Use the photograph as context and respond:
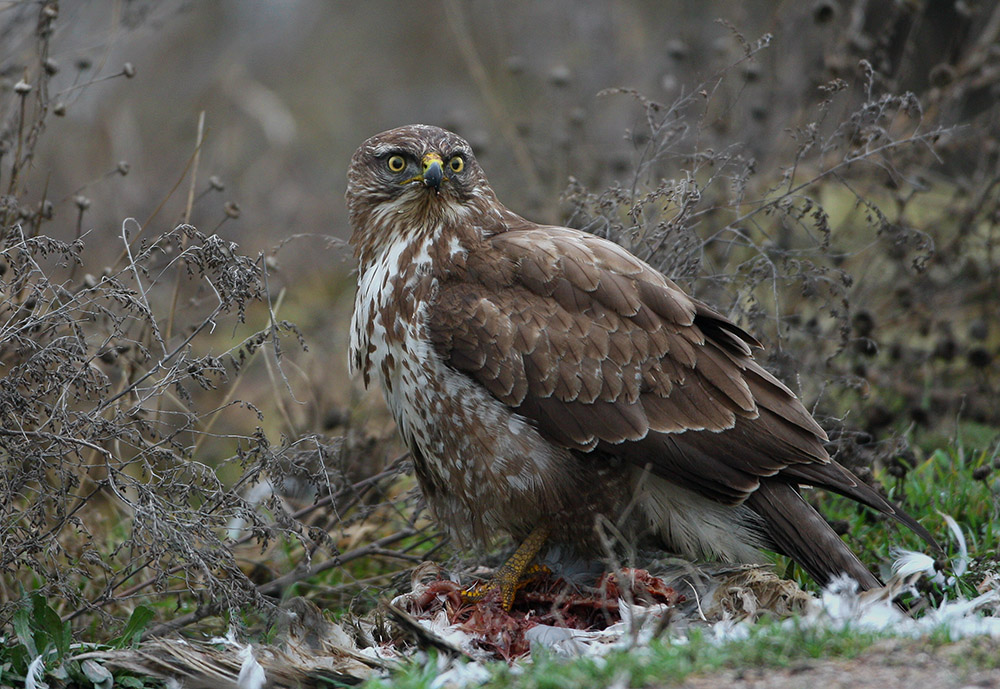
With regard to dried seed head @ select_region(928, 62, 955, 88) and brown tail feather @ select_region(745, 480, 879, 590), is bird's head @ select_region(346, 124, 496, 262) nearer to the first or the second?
brown tail feather @ select_region(745, 480, 879, 590)

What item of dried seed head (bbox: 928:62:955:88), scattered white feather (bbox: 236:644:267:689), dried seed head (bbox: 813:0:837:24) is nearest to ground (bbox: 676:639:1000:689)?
scattered white feather (bbox: 236:644:267:689)

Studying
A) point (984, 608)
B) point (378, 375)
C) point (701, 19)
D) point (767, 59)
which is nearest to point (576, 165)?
point (767, 59)

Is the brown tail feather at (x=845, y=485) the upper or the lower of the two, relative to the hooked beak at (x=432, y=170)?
lower

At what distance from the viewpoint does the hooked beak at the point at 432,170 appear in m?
3.88

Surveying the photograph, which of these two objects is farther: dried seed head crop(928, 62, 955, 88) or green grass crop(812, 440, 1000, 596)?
dried seed head crop(928, 62, 955, 88)

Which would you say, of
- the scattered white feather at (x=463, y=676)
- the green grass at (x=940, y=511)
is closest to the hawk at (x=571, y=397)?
the green grass at (x=940, y=511)

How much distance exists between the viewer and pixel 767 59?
22.5ft

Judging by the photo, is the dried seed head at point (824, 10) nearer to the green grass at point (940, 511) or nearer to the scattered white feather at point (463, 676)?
the green grass at point (940, 511)

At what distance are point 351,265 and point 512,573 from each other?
2.18 metres

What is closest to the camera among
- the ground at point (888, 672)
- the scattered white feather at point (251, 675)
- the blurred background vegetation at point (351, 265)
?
the ground at point (888, 672)

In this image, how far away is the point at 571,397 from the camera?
12.2ft

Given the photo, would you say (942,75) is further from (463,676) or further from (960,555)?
(463,676)

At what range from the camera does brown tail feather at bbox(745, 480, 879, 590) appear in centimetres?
368

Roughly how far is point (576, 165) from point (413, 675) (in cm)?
475
